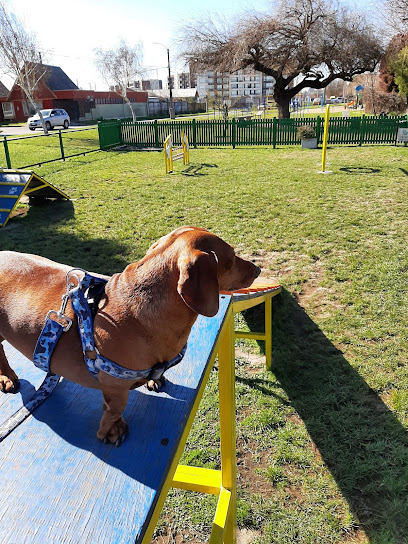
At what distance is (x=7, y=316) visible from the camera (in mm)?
1616

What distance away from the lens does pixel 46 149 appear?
19703 mm

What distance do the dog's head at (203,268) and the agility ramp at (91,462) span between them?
0.58 meters

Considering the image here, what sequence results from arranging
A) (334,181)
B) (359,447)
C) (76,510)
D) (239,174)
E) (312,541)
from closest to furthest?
(76,510) → (312,541) → (359,447) → (334,181) → (239,174)

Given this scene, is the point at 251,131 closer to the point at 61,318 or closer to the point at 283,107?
the point at 283,107

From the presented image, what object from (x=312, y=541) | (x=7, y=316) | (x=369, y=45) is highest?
(x=369, y=45)

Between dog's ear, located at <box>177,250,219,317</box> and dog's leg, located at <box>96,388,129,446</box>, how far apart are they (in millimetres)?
473

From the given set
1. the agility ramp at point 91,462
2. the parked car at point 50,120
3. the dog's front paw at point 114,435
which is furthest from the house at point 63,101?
the dog's front paw at point 114,435

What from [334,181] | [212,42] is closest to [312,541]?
[334,181]

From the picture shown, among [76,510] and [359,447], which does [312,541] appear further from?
[76,510]

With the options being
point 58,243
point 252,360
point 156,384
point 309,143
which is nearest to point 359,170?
point 309,143

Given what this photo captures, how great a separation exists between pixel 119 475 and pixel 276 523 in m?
1.46

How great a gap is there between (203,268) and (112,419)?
690mm

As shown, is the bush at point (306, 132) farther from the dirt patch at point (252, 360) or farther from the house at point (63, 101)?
the house at point (63, 101)

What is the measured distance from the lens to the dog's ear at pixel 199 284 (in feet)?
4.25
